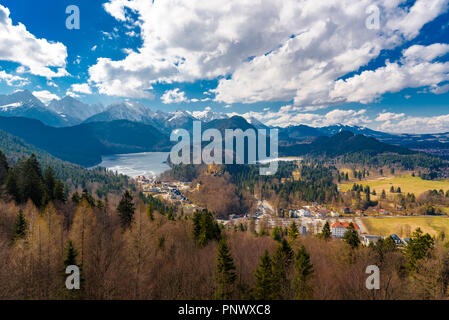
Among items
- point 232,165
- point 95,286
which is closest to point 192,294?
point 95,286

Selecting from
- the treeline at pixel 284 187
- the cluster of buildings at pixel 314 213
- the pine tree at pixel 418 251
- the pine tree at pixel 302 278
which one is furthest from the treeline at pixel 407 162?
the pine tree at pixel 302 278

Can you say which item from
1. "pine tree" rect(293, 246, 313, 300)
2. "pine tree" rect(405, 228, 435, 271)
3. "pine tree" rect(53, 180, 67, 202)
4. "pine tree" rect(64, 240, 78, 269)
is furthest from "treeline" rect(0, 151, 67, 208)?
"pine tree" rect(405, 228, 435, 271)

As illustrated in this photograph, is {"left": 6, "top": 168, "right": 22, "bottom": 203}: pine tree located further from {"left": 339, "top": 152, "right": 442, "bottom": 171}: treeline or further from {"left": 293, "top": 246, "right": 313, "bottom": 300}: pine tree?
{"left": 339, "top": 152, "right": 442, "bottom": 171}: treeline

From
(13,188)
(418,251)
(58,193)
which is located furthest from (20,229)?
(418,251)

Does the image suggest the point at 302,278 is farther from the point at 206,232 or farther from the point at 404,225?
the point at 404,225

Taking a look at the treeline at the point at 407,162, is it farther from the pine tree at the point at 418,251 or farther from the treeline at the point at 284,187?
the pine tree at the point at 418,251

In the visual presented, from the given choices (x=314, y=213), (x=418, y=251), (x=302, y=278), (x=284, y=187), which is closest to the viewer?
(x=302, y=278)
